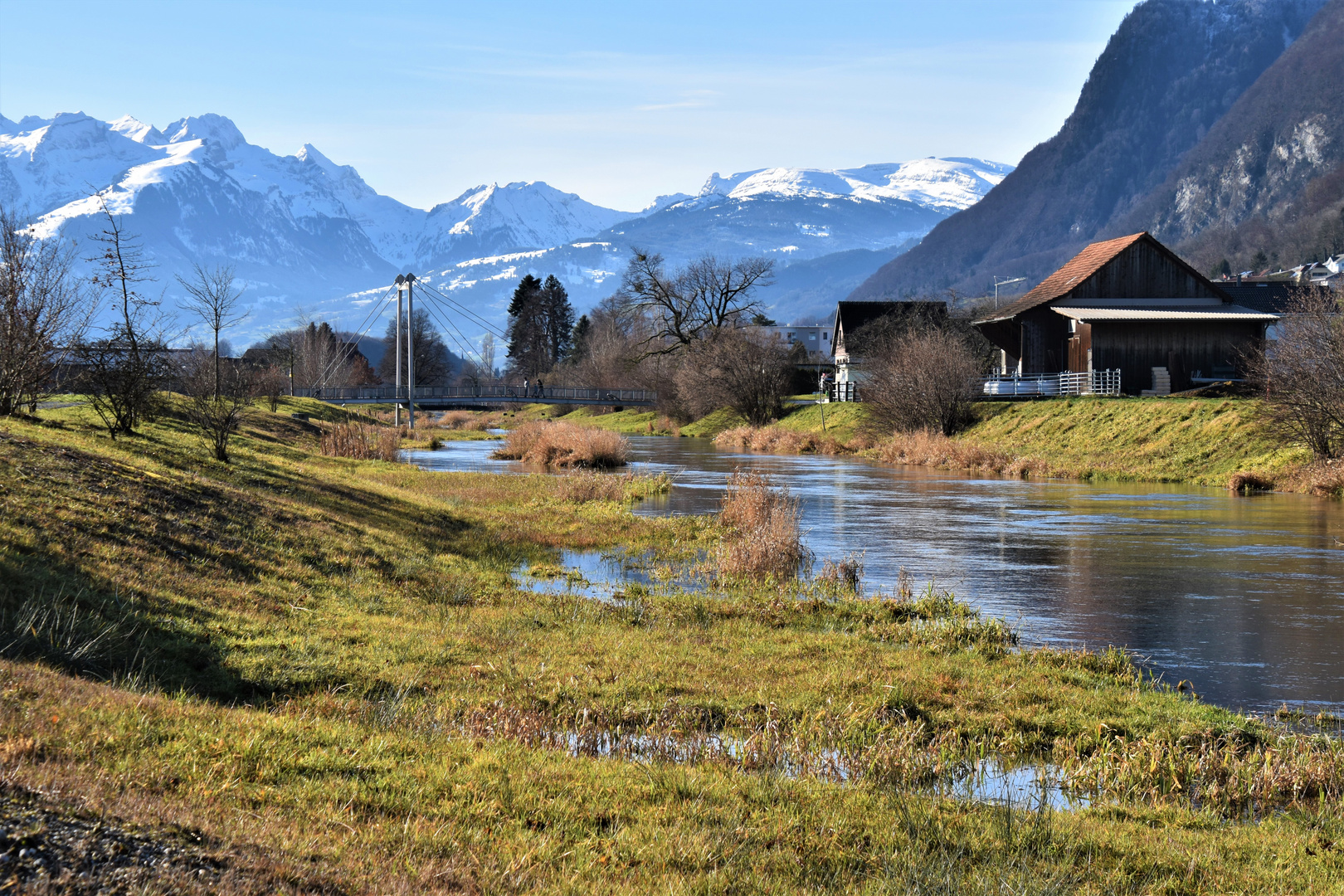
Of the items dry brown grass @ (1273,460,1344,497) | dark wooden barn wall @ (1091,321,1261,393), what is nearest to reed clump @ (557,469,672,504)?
dry brown grass @ (1273,460,1344,497)

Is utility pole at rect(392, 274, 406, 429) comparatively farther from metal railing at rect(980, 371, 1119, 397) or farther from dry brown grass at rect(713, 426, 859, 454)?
metal railing at rect(980, 371, 1119, 397)

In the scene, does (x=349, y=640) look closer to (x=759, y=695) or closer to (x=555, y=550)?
(x=759, y=695)

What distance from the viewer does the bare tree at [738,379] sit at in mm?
78062

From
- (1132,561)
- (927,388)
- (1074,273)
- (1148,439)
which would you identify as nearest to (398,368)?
(927,388)

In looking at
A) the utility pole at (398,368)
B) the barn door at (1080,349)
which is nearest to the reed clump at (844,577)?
the barn door at (1080,349)

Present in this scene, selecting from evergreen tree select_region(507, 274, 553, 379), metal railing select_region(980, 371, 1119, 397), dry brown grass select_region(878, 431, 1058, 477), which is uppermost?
evergreen tree select_region(507, 274, 553, 379)

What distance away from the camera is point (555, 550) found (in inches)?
954

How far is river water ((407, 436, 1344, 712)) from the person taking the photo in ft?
48.8

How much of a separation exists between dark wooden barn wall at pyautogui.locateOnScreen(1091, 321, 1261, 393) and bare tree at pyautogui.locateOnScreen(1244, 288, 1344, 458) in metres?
17.7

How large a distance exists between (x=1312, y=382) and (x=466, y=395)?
72.4 m

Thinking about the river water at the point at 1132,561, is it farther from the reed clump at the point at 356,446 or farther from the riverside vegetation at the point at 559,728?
the reed clump at the point at 356,446

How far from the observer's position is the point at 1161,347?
5734 cm

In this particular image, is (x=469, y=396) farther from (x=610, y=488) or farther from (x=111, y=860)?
(x=111, y=860)

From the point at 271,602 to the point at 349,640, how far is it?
1932mm
